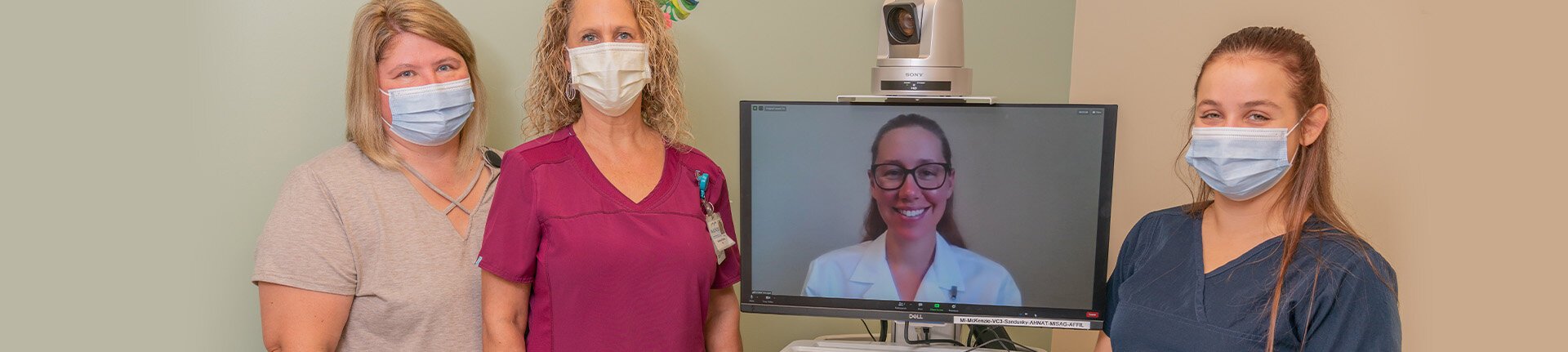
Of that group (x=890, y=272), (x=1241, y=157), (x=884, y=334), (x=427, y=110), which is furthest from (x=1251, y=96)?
(x=427, y=110)

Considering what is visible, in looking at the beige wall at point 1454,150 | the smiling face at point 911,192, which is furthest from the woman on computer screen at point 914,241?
the beige wall at point 1454,150

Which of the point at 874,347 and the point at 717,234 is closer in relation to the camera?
the point at 717,234

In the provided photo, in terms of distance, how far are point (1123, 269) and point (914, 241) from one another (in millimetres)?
348

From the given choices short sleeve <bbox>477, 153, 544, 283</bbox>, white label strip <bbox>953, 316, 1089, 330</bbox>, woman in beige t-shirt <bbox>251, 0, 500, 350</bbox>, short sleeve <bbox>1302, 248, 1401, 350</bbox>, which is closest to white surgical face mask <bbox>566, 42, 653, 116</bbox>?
short sleeve <bbox>477, 153, 544, 283</bbox>

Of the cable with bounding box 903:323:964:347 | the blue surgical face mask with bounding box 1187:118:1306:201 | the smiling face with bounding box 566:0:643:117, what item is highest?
the smiling face with bounding box 566:0:643:117

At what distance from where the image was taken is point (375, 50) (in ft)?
5.94

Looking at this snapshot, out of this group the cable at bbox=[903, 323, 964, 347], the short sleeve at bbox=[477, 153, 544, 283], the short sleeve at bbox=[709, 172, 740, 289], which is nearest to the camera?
the short sleeve at bbox=[477, 153, 544, 283]

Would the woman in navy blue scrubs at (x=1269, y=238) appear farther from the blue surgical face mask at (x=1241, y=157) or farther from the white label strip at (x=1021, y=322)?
the white label strip at (x=1021, y=322)

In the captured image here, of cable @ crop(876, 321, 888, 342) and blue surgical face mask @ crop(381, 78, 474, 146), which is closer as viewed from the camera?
blue surgical face mask @ crop(381, 78, 474, 146)

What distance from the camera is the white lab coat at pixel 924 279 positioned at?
176cm

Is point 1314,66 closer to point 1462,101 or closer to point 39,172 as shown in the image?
point 1462,101

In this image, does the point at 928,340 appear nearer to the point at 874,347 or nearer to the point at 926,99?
the point at 874,347

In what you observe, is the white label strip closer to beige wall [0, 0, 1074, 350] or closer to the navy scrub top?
the navy scrub top

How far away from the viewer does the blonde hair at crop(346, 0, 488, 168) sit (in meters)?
1.81
